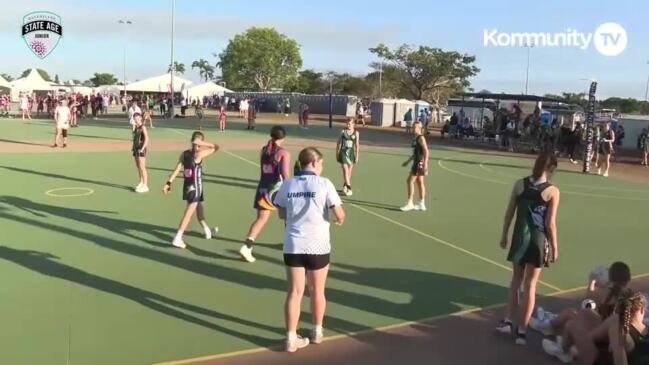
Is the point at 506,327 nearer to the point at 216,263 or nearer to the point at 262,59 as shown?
the point at 216,263

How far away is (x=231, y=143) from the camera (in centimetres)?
2578

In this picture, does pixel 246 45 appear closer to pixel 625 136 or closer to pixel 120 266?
pixel 625 136

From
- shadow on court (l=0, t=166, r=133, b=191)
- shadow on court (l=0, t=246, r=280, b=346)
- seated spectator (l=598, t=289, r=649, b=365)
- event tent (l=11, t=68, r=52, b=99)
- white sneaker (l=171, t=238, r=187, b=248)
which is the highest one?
event tent (l=11, t=68, r=52, b=99)

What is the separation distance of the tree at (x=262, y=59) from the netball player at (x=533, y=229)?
88589 millimetres

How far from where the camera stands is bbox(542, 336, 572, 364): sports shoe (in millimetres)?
5086

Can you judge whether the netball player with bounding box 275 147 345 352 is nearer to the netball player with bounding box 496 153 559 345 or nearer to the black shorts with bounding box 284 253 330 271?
the black shorts with bounding box 284 253 330 271

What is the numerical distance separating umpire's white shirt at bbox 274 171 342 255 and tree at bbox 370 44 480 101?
63523mm

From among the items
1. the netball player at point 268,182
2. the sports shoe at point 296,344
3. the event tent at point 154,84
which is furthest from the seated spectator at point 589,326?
the event tent at point 154,84

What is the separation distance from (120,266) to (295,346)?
3.24 metres

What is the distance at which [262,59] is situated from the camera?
9156 cm

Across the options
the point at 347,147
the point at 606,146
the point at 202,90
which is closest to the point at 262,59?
the point at 202,90

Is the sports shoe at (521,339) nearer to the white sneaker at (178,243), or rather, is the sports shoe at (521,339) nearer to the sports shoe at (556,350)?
the sports shoe at (556,350)

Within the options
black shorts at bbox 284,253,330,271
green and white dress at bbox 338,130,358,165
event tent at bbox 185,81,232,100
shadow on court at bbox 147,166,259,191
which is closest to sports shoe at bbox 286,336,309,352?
black shorts at bbox 284,253,330,271

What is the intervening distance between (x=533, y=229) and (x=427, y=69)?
6374 cm
